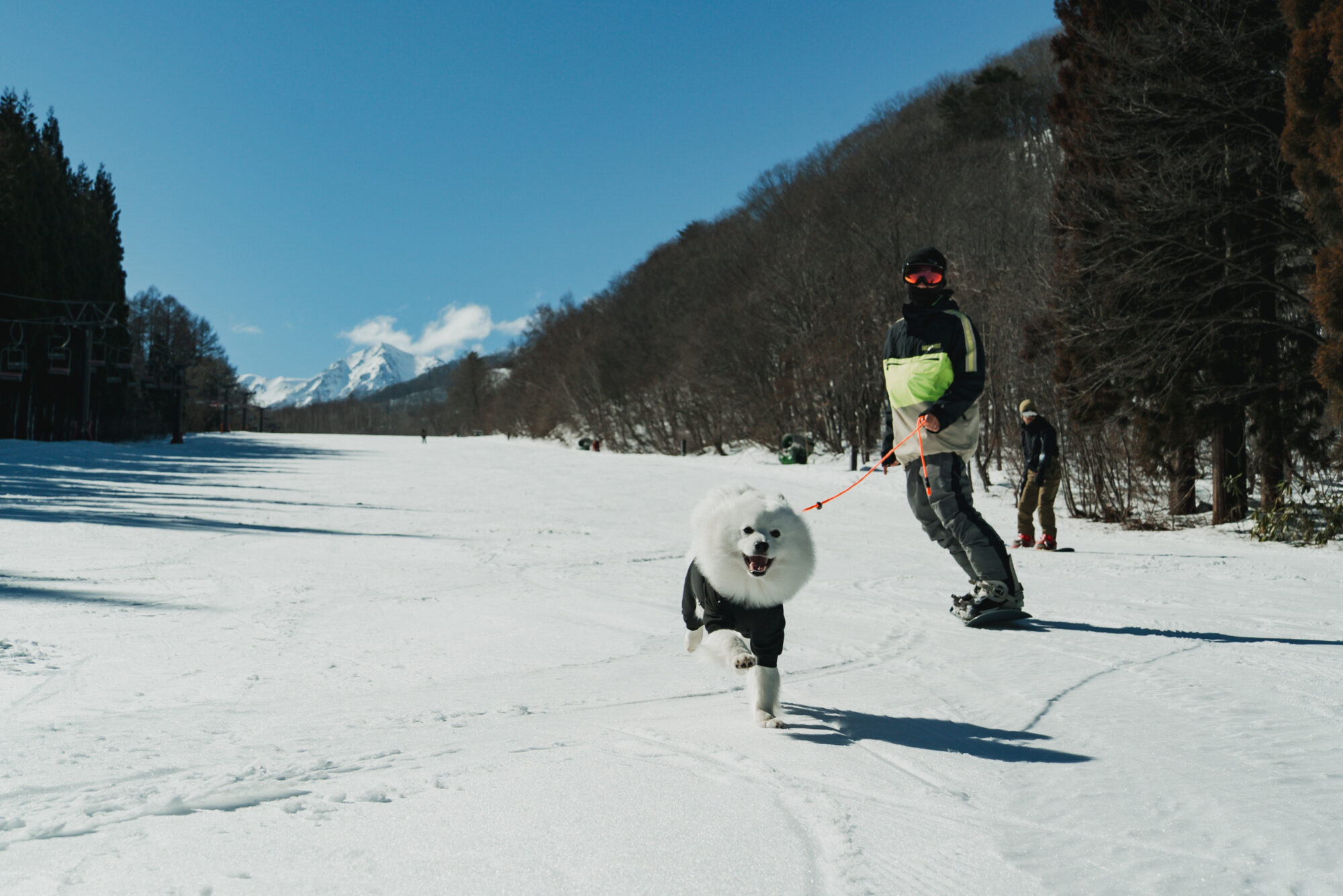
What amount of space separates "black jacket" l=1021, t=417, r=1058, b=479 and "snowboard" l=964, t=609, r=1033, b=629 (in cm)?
580

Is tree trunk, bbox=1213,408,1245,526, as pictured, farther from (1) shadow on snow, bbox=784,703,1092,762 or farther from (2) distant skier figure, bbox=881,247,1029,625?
(1) shadow on snow, bbox=784,703,1092,762

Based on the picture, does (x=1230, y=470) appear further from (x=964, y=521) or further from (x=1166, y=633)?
(x=964, y=521)

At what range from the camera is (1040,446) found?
10.9 meters

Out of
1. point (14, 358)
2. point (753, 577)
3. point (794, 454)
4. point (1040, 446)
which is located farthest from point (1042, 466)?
point (14, 358)

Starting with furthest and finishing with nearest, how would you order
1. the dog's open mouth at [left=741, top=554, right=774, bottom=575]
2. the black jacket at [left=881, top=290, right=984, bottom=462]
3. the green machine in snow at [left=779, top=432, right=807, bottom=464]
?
1. the green machine in snow at [left=779, top=432, right=807, bottom=464]
2. the black jacket at [left=881, top=290, right=984, bottom=462]
3. the dog's open mouth at [left=741, top=554, right=774, bottom=575]

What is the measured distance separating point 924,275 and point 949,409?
92 centimetres

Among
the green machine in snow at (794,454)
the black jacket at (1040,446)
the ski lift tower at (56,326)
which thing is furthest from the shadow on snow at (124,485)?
the green machine in snow at (794,454)

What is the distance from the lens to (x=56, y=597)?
598 cm

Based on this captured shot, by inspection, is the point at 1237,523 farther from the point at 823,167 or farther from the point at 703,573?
the point at 823,167

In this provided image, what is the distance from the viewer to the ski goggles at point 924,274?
5.59m

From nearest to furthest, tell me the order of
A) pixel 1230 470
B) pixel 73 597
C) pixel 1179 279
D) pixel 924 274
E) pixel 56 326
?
→ pixel 924 274 → pixel 73 597 → pixel 1179 279 → pixel 1230 470 → pixel 56 326

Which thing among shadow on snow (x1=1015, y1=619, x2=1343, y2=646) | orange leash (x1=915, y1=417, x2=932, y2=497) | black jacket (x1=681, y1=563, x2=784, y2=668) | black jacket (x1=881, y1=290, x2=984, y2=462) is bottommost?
shadow on snow (x1=1015, y1=619, x2=1343, y2=646)

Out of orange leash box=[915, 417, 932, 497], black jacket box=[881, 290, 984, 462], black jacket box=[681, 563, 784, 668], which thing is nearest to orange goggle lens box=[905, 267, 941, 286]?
black jacket box=[881, 290, 984, 462]

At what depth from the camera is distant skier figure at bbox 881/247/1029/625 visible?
18.0 feet
